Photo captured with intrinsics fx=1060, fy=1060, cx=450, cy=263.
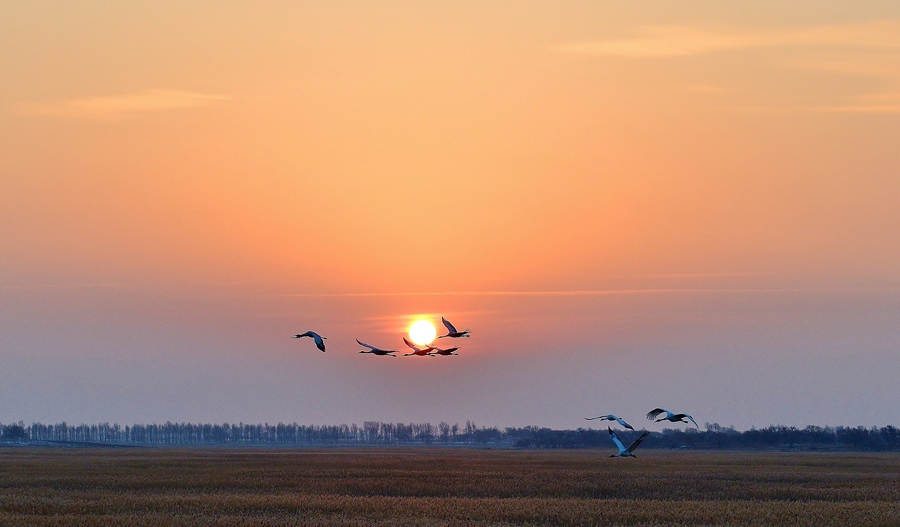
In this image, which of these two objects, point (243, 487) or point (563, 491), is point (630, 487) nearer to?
point (563, 491)

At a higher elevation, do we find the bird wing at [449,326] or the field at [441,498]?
the bird wing at [449,326]

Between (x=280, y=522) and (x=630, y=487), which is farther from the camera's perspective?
(x=630, y=487)

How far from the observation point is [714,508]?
1770 inches

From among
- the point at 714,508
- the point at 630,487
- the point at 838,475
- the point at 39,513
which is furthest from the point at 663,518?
the point at 838,475

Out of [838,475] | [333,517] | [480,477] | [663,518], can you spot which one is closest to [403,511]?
[333,517]

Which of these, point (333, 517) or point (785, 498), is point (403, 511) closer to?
point (333, 517)

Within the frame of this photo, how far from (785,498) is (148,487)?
113ft

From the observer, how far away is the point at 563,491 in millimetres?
57344

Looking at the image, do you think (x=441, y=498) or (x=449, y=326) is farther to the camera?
(x=441, y=498)

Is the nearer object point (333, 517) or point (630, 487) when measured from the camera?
point (333, 517)

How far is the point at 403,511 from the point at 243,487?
19049mm

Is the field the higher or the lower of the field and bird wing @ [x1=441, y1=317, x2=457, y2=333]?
the lower

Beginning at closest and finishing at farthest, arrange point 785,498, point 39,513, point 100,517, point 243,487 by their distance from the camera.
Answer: point 100,517 < point 39,513 < point 785,498 < point 243,487

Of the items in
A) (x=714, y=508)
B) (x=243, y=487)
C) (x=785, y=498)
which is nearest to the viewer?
(x=714, y=508)
